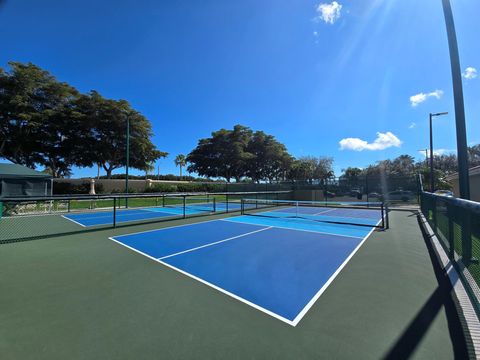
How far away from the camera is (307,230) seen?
9.42 meters

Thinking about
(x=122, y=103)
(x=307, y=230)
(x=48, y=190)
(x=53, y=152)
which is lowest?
(x=307, y=230)

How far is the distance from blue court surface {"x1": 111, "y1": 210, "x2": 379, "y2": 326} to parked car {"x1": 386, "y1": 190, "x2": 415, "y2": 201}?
1553cm

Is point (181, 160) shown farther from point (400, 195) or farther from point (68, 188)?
point (400, 195)

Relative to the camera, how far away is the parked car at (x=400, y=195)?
72.9ft

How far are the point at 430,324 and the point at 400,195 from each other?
77.2ft

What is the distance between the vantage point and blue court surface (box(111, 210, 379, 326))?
3.81 m

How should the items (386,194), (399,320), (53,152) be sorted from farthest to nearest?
1. (53,152)
2. (386,194)
3. (399,320)

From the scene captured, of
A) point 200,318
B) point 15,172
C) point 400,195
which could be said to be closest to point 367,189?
point 400,195

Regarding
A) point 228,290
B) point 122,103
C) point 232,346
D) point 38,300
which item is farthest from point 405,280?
point 122,103

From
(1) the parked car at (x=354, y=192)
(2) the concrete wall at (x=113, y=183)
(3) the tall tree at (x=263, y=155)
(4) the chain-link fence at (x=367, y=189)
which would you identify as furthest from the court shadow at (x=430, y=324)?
(3) the tall tree at (x=263, y=155)

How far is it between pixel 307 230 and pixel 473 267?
5398 mm

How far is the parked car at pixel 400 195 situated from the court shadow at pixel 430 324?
2131 centimetres

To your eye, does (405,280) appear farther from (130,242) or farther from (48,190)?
(48,190)

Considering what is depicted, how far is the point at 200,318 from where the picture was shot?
316cm
